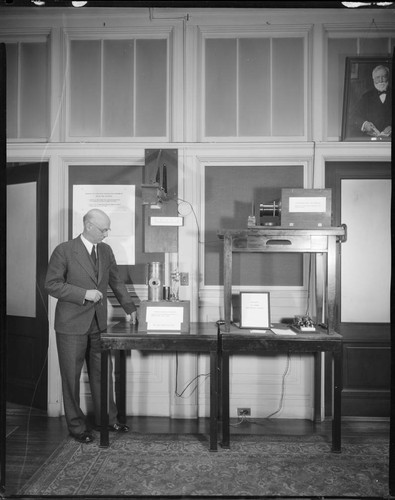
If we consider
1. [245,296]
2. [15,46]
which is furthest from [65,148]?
[245,296]

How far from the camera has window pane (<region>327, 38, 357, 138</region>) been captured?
4.39m

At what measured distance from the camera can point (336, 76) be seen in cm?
439

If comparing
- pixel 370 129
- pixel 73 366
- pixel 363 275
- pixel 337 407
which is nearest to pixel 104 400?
pixel 73 366

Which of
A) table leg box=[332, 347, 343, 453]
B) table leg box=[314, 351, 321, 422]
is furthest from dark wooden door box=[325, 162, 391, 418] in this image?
table leg box=[332, 347, 343, 453]

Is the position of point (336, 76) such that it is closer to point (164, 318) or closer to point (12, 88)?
point (164, 318)

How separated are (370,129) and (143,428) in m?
3.51

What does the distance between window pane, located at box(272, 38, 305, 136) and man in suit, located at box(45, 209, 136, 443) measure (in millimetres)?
1959

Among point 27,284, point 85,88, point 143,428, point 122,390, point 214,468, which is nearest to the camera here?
point 214,468

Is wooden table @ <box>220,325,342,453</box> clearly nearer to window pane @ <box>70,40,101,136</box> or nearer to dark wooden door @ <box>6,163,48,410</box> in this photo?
dark wooden door @ <box>6,163,48,410</box>

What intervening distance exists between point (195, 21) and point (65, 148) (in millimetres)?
1755

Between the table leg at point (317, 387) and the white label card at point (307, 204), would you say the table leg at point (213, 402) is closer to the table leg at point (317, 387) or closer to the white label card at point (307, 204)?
the table leg at point (317, 387)

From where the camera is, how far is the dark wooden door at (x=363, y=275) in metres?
4.40

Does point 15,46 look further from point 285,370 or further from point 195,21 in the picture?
point 285,370

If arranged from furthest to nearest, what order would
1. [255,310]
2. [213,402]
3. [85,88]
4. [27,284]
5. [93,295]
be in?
[27,284]
[85,88]
[255,310]
[93,295]
[213,402]
